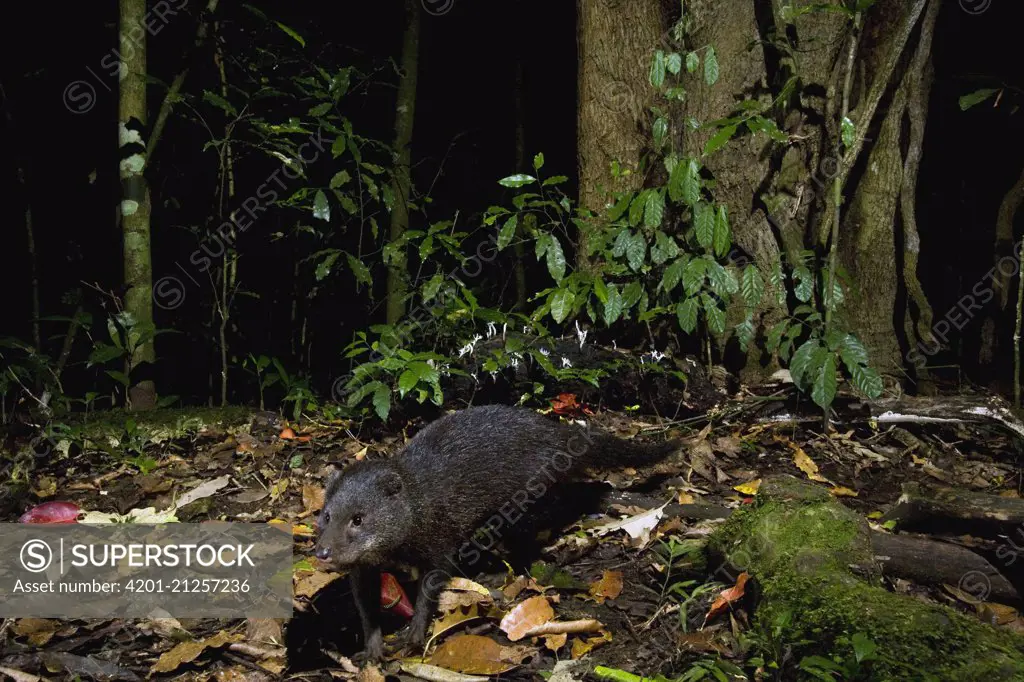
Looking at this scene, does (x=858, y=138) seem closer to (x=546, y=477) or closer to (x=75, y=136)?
(x=546, y=477)

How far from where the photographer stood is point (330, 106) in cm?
514

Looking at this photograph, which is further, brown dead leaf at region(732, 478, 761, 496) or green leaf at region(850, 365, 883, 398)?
green leaf at region(850, 365, 883, 398)

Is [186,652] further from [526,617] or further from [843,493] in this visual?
[843,493]

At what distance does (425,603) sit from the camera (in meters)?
3.13

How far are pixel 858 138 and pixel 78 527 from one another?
5.22m

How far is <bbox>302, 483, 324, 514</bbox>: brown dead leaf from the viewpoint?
4.16m

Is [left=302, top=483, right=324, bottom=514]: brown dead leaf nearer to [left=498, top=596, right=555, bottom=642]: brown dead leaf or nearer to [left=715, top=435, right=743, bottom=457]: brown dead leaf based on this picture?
[left=498, top=596, right=555, bottom=642]: brown dead leaf

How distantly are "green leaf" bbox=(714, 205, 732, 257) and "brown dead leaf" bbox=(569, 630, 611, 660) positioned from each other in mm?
2660

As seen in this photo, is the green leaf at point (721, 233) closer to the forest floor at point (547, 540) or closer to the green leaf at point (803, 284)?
the green leaf at point (803, 284)

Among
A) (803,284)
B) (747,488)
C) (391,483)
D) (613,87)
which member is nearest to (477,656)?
(391,483)

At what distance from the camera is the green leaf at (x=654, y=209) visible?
187 inches

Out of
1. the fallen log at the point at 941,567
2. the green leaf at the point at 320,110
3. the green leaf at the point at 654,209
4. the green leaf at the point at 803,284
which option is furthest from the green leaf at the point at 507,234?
the fallen log at the point at 941,567

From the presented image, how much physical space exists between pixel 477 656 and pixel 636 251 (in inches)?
115

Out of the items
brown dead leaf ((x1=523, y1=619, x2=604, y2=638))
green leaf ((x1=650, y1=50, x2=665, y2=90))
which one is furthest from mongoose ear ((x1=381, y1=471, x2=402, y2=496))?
green leaf ((x1=650, y1=50, x2=665, y2=90))
